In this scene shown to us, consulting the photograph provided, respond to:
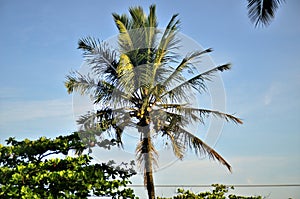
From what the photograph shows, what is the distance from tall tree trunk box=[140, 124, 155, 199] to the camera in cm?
876

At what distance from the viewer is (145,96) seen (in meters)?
Answer: 9.30

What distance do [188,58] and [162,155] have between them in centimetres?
251

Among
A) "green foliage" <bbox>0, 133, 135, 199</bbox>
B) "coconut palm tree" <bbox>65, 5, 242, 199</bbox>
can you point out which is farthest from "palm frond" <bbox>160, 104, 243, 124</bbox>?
"green foliage" <bbox>0, 133, 135, 199</bbox>

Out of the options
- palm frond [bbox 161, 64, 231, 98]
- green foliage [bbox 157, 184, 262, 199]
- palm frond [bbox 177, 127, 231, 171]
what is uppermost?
palm frond [bbox 161, 64, 231, 98]

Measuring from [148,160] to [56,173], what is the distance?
370 cm

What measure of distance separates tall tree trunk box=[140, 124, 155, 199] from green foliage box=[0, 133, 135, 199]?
2.04 m

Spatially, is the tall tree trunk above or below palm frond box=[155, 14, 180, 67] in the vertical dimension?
below

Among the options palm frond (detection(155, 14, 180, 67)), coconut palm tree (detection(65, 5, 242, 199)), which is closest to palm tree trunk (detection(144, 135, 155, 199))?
coconut palm tree (detection(65, 5, 242, 199))

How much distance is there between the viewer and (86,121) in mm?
9023

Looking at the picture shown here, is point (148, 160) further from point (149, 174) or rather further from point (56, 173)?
point (56, 173)

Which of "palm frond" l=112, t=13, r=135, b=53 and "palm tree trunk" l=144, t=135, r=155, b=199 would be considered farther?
"palm frond" l=112, t=13, r=135, b=53

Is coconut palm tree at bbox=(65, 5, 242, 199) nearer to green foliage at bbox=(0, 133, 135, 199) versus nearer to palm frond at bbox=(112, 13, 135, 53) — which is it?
palm frond at bbox=(112, 13, 135, 53)

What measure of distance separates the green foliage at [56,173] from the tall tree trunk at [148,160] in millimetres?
2042

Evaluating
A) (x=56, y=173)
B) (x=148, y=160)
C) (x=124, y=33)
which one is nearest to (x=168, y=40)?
(x=124, y=33)
